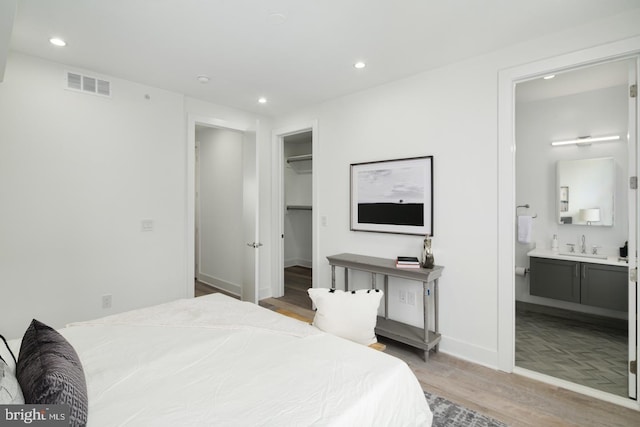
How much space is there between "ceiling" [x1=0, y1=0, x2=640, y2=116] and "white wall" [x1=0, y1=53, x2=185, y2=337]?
1.15ft

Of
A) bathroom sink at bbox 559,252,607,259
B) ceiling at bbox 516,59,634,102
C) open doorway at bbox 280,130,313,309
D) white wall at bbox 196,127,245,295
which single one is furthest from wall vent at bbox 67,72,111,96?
bathroom sink at bbox 559,252,607,259

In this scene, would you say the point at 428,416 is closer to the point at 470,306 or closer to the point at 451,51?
the point at 470,306

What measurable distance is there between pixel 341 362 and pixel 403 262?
1616mm

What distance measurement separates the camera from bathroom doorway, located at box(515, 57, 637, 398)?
124 inches

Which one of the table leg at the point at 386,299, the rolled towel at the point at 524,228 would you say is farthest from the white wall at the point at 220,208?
the rolled towel at the point at 524,228

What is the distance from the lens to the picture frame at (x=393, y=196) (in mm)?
3070

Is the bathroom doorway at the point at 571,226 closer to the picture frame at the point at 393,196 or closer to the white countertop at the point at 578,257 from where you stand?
the white countertop at the point at 578,257

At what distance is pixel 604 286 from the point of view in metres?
3.36

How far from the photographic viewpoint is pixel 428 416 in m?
1.51

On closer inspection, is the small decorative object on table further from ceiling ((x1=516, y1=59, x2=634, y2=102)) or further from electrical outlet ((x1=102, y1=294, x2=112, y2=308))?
electrical outlet ((x1=102, y1=294, x2=112, y2=308))

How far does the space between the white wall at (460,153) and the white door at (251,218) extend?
1302mm

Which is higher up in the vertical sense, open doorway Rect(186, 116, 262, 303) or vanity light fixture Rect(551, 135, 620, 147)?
vanity light fixture Rect(551, 135, 620, 147)

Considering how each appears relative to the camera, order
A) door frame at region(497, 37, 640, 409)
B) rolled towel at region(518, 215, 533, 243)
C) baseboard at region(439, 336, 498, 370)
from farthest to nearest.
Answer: rolled towel at region(518, 215, 533, 243), baseboard at region(439, 336, 498, 370), door frame at region(497, 37, 640, 409)

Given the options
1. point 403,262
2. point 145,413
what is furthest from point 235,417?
point 403,262
